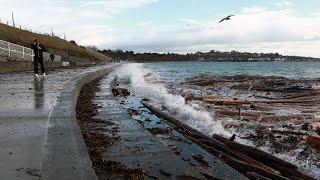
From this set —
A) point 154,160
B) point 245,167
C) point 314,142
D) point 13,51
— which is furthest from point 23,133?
point 13,51

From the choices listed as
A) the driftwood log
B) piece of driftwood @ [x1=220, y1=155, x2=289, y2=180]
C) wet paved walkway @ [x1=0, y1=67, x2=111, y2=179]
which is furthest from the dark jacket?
piece of driftwood @ [x1=220, y1=155, x2=289, y2=180]

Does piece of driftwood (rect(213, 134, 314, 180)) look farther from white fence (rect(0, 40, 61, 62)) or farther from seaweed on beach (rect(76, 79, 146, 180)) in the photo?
white fence (rect(0, 40, 61, 62))

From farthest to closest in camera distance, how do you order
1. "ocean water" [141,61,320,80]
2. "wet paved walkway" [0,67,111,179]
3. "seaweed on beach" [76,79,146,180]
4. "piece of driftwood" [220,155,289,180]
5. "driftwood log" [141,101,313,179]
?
"ocean water" [141,61,320,80] → "driftwood log" [141,101,313,179] → "piece of driftwood" [220,155,289,180] → "seaweed on beach" [76,79,146,180] → "wet paved walkway" [0,67,111,179]

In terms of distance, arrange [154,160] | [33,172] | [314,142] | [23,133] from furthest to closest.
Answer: [314,142], [23,133], [154,160], [33,172]

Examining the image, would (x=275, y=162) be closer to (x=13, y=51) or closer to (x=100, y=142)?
(x=100, y=142)

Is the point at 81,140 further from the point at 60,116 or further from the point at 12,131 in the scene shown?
the point at 60,116

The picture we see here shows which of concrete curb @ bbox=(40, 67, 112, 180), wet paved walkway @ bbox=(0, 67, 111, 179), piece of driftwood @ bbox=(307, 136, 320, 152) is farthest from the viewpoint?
piece of driftwood @ bbox=(307, 136, 320, 152)

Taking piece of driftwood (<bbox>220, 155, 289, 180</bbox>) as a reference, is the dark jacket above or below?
above

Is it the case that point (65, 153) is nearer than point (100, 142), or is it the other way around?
point (65, 153)

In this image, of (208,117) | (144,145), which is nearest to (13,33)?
(208,117)

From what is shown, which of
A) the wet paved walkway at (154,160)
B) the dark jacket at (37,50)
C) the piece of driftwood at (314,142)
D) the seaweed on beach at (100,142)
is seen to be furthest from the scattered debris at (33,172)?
the dark jacket at (37,50)

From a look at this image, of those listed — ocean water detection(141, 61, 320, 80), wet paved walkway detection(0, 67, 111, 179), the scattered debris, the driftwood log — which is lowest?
ocean water detection(141, 61, 320, 80)

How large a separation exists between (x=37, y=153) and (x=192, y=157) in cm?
238

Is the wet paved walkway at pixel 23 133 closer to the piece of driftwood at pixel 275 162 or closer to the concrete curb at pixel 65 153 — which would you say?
the concrete curb at pixel 65 153
